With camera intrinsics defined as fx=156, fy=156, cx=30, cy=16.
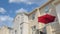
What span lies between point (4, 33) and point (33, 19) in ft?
23.5

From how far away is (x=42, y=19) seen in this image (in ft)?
65.5

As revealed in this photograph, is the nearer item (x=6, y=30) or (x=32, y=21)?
(x=32, y=21)

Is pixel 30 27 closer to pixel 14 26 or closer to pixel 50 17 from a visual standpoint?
pixel 14 26

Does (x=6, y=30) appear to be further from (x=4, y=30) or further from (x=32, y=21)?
(x=32, y=21)

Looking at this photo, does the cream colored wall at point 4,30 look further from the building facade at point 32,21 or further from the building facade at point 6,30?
the building facade at point 32,21

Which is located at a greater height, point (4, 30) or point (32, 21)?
point (32, 21)

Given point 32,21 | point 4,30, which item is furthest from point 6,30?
point 32,21

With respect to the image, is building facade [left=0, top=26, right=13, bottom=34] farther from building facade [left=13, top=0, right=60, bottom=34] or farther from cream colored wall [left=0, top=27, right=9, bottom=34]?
building facade [left=13, top=0, right=60, bottom=34]

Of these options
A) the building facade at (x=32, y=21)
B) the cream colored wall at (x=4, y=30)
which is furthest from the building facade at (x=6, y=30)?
the building facade at (x=32, y=21)

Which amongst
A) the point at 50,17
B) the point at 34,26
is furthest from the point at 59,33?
the point at 34,26

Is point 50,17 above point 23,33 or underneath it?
above

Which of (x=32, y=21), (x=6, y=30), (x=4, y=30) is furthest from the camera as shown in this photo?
(x=4, y=30)

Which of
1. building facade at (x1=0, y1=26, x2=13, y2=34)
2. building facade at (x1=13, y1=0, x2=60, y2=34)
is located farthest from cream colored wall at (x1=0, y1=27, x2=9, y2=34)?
building facade at (x1=13, y1=0, x2=60, y2=34)

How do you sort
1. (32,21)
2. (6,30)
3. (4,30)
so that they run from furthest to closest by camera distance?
(4,30) → (6,30) → (32,21)
